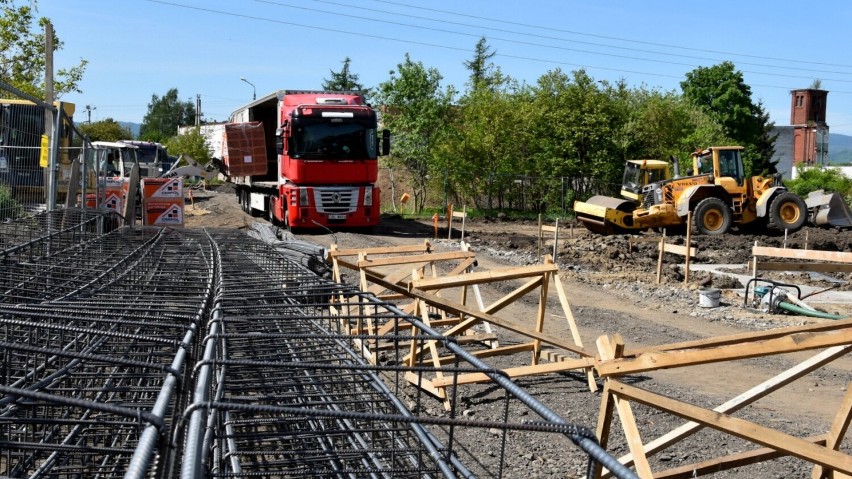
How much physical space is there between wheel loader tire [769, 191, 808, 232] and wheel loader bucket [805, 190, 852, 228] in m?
3.21

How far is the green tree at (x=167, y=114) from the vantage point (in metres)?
132

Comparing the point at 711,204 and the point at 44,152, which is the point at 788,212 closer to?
the point at 711,204

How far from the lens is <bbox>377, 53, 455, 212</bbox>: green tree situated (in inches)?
1633

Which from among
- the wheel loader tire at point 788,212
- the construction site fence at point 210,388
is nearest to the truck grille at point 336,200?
the wheel loader tire at point 788,212

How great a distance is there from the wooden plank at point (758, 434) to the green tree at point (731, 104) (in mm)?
65197

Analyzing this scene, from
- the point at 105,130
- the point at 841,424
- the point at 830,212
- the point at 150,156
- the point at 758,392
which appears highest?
the point at 105,130

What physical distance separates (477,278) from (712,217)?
20.0m

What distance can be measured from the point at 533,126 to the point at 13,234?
31.3 meters

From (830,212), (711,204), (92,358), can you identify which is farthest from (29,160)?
(830,212)

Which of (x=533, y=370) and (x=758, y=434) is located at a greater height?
(x=758, y=434)

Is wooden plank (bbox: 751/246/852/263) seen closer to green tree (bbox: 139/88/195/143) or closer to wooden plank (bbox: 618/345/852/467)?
wooden plank (bbox: 618/345/852/467)

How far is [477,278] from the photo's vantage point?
8750 millimetres

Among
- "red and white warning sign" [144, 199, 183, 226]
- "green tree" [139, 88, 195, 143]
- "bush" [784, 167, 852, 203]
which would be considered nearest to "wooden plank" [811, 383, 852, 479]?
"red and white warning sign" [144, 199, 183, 226]

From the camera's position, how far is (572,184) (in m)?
40.8
